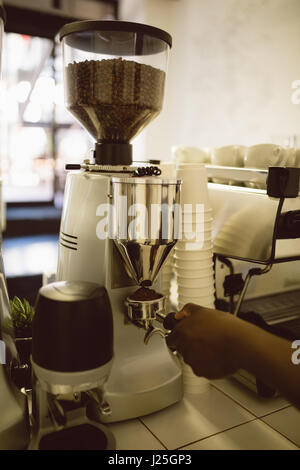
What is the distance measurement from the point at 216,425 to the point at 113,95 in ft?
2.02

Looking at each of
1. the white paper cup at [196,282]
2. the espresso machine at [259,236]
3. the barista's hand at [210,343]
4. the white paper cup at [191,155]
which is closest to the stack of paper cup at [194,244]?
the white paper cup at [196,282]

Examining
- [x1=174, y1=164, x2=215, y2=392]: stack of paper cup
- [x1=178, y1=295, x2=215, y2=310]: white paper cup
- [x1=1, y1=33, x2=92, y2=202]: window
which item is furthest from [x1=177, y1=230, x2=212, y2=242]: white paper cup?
[x1=1, y1=33, x2=92, y2=202]: window

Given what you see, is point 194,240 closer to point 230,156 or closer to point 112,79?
point 112,79

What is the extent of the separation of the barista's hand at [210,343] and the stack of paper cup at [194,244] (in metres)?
0.23

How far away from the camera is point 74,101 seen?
2.48ft

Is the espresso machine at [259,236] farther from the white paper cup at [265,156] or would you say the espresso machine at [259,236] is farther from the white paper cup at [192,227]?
the white paper cup at [192,227]

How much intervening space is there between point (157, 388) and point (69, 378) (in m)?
0.26

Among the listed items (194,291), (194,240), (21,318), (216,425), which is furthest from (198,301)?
(21,318)

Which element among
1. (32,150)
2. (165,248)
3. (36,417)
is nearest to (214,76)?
(165,248)

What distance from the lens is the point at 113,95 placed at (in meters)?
0.73

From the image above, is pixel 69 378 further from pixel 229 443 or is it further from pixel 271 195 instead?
pixel 271 195

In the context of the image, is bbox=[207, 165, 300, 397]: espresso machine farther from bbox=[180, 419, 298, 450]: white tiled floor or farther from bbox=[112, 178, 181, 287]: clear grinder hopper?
bbox=[112, 178, 181, 287]: clear grinder hopper

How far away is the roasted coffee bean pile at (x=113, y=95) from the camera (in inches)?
28.6

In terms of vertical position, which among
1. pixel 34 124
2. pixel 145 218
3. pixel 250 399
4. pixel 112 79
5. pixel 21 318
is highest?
pixel 34 124
